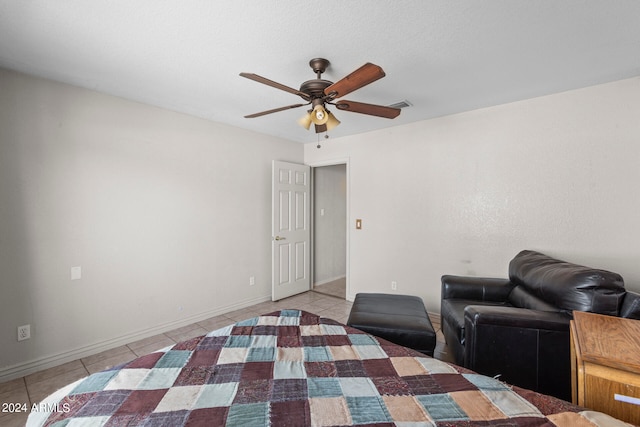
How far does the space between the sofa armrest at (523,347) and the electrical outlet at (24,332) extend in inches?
136

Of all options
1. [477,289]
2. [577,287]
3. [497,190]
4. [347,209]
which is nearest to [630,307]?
[577,287]

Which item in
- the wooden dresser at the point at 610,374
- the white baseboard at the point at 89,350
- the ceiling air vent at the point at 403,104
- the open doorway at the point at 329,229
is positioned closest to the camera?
the wooden dresser at the point at 610,374

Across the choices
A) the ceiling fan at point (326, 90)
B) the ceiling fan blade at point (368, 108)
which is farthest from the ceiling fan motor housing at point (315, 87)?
the ceiling fan blade at point (368, 108)

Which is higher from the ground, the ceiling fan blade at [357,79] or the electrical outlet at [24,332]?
the ceiling fan blade at [357,79]

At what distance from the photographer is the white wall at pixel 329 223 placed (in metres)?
5.20

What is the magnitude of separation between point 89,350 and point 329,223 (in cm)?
382

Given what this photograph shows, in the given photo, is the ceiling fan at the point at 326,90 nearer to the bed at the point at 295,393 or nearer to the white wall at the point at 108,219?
the bed at the point at 295,393

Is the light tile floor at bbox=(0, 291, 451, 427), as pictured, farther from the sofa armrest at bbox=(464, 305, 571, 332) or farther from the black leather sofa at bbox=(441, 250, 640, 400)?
the sofa armrest at bbox=(464, 305, 571, 332)

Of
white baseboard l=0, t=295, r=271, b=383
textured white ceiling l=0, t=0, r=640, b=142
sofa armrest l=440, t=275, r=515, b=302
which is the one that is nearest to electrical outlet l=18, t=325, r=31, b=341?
white baseboard l=0, t=295, r=271, b=383

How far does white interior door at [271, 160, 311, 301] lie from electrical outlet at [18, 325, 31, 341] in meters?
2.50

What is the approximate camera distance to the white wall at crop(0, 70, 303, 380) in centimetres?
233

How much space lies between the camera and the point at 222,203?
12.2 feet

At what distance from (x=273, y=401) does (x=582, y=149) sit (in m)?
3.34

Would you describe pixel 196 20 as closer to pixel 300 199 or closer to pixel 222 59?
pixel 222 59
